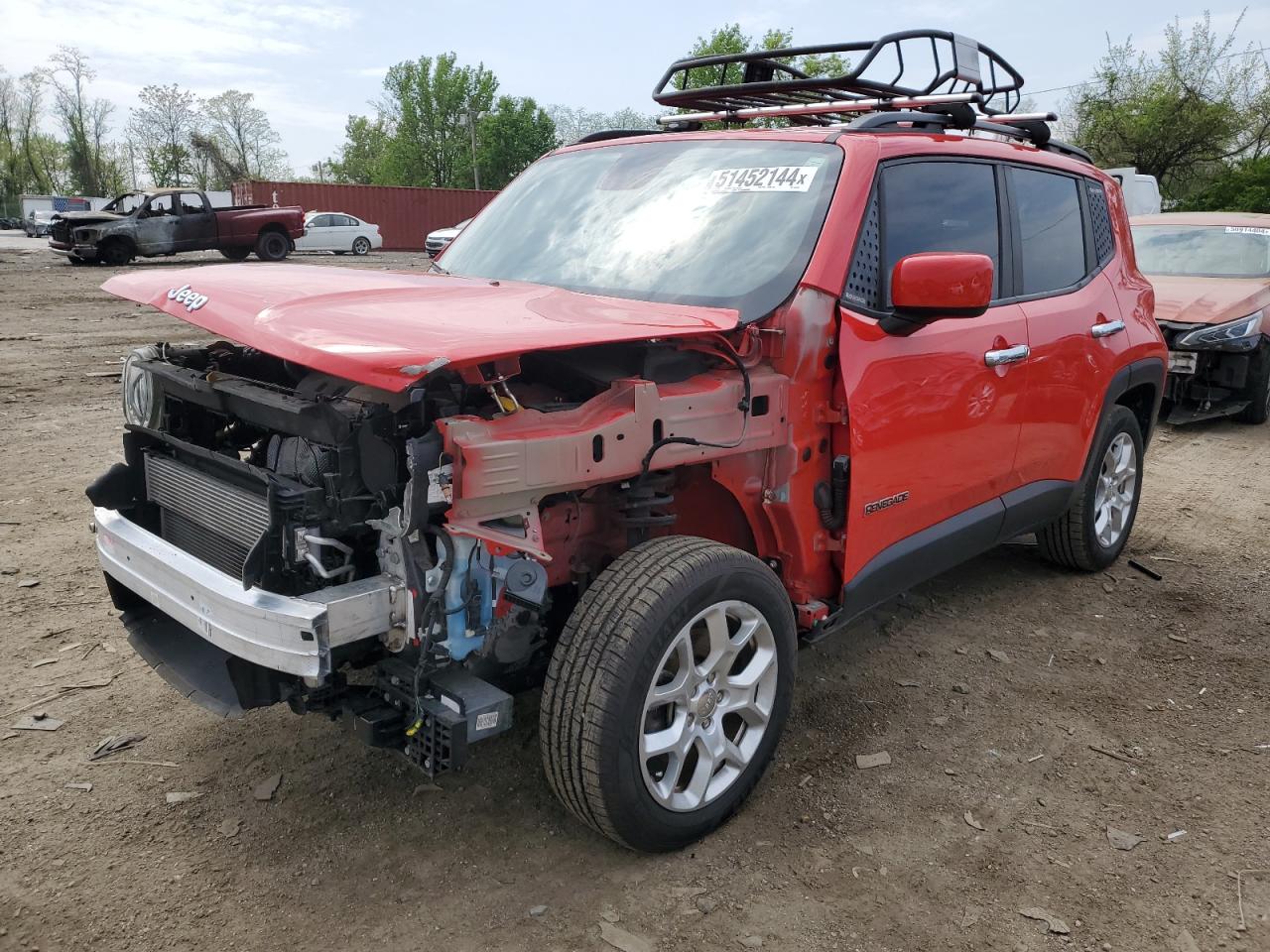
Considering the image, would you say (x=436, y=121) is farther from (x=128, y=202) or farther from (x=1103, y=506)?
(x=1103, y=506)

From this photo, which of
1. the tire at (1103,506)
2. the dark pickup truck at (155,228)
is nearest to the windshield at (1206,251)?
the tire at (1103,506)

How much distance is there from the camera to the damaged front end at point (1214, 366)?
27.5ft

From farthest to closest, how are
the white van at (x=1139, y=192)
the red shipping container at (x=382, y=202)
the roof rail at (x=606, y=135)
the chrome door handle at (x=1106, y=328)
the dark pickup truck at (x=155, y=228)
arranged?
the red shipping container at (x=382, y=202) → the dark pickup truck at (x=155, y=228) → the white van at (x=1139, y=192) → the chrome door handle at (x=1106, y=328) → the roof rail at (x=606, y=135)

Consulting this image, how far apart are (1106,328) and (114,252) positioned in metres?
21.6

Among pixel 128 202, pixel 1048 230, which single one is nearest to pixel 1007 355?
pixel 1048 230

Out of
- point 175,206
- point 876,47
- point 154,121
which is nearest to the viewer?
point 876,47

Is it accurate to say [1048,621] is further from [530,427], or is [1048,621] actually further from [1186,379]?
[1186,379]

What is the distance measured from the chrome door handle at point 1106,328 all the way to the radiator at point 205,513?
3486 mm

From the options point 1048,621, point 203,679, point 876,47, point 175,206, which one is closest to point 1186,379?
point 1048,621

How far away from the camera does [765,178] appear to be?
3330mm

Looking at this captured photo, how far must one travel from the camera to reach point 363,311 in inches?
101

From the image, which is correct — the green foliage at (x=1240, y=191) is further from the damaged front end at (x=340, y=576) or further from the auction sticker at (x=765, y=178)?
the damaged front end at (x=340, y=576)

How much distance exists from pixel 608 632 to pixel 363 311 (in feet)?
3.44

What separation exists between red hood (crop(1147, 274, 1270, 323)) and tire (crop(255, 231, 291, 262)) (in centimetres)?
1967
